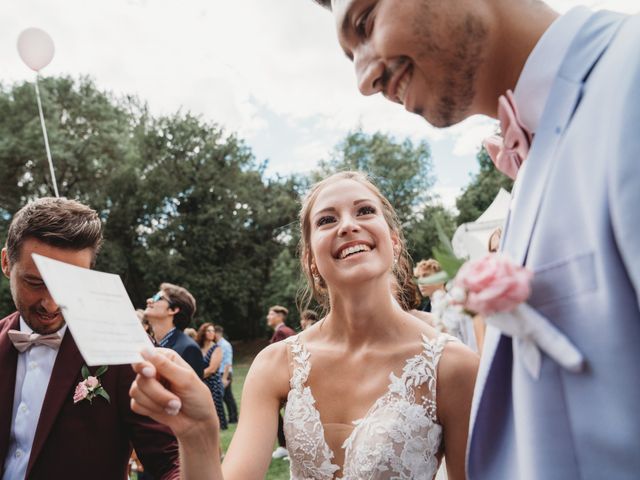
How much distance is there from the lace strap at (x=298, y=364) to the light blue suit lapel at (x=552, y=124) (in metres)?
1.39

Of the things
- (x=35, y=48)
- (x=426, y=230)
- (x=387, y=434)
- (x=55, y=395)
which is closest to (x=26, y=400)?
(x=55, y=395)

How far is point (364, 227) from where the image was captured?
249 cm

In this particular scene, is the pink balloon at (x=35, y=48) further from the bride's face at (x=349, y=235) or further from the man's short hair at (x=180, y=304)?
the bride's face at (x=349, y=235)

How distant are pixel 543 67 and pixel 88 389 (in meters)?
2.33

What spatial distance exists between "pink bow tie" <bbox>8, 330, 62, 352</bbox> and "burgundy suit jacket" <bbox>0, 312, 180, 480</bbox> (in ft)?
0.18

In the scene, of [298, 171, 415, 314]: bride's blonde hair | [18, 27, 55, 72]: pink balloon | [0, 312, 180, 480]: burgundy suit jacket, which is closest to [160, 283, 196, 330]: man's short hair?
[18, 27, 55, 72]: pink balloon

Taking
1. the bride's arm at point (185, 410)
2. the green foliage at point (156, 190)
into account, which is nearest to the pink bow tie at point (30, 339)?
the bride's arm at point (185, 410)

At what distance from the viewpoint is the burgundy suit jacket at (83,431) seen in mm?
2225

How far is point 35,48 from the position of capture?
19.8 feet

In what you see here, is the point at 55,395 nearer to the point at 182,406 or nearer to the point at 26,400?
the point at 26,400

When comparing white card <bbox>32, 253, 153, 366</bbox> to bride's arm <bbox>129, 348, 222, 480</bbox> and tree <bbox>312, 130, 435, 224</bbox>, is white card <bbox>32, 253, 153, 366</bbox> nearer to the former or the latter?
bride's arm <bbox>129, 348, 222, 480</bbox>

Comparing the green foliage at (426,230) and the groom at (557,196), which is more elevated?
the green foliage at (426,230)

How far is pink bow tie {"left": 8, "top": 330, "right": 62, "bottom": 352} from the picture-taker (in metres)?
2.48

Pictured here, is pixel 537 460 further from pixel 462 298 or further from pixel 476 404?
pixel 462 298
